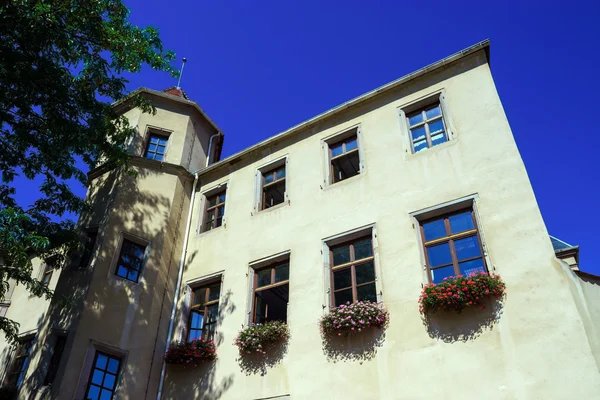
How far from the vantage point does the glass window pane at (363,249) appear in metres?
10.6

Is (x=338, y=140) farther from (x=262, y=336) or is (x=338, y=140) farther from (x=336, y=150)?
(x=262, y=336)

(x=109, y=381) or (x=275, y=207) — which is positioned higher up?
(x=275, y=207)

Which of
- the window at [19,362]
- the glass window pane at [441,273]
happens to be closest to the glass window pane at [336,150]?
the glass window pane at [441,273]

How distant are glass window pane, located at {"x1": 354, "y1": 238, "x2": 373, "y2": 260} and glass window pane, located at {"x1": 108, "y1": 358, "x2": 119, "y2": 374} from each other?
19.5 ft

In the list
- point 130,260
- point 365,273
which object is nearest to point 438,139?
point 365,273

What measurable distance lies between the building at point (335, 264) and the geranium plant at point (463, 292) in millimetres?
215

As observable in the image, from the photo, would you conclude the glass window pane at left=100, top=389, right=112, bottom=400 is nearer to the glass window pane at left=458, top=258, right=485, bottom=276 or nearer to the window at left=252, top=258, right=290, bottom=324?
the window at left=252, top=258, right=290, bottom=324

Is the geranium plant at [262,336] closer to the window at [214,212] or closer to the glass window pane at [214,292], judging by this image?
the glass window pane at [214,292]

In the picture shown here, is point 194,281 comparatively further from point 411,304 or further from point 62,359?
point 411,304

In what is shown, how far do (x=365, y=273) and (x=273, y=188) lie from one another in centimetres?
431

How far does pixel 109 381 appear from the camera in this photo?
1120 centimetres

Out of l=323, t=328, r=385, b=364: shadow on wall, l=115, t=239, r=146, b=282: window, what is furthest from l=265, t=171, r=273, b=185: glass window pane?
l=323, t=328, r=385, b=364: shadow on wall

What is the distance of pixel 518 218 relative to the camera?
9023 millimetres

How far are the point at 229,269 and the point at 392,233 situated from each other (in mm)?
4409
